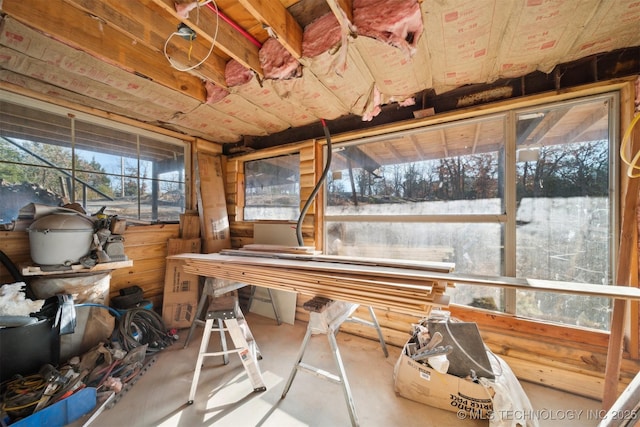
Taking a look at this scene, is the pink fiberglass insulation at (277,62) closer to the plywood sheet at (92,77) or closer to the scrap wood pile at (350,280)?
the plywood sheet at (92,77)

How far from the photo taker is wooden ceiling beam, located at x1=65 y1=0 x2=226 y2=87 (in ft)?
3.93

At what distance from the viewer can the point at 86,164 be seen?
7.41ft

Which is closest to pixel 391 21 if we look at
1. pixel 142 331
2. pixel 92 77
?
pixel 92 77

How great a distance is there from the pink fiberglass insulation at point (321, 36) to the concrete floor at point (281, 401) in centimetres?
235

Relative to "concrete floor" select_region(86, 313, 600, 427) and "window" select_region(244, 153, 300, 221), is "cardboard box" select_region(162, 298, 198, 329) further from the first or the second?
"window" select_region(244, 153, 300, 221)

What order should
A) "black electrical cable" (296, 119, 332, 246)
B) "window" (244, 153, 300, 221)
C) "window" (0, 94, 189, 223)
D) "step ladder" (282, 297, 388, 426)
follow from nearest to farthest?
"step ladder" (282, 297, 388, 426)
"window" (0, 94, 189, 223)
"black electrical cable" (296, 119, 332, 246)
"window" (244, 153, 300, 221)

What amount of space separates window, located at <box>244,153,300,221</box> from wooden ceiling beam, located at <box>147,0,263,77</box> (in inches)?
55.6

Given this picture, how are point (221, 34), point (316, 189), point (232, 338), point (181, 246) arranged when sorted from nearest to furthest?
point (221, 34), point (232, 338), point (316, 189), point (181, 246)

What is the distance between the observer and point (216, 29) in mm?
1281

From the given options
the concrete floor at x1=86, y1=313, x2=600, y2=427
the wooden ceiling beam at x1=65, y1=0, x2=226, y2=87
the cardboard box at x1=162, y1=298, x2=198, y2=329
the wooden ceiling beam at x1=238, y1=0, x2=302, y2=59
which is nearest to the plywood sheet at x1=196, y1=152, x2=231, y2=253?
the cardboard box at x1=162, y1=298, x2=198, y2=329

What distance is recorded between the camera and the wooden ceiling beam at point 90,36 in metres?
1.18

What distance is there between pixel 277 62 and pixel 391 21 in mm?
797

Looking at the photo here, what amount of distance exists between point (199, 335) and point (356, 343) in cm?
176

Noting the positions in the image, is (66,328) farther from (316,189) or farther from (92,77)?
(316,189)
